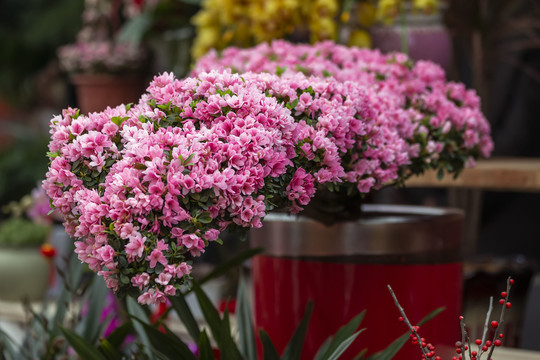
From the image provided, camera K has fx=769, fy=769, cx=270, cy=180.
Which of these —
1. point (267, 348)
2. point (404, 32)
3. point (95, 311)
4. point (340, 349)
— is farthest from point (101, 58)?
point (340, 349)

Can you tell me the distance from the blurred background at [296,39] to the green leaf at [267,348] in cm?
45

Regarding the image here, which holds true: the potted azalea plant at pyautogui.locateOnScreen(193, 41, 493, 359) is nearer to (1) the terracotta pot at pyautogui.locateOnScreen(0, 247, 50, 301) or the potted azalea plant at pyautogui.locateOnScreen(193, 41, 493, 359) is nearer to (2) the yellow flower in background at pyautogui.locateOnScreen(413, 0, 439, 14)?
(2) the yellow flower in background at pyautogui.locateOnScreen(413, 0, 439, 14)

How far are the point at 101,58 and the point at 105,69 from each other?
0.03 metres

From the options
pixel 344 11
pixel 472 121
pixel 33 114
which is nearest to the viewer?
pixel 472 121

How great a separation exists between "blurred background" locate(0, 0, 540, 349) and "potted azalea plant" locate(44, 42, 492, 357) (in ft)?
1.42

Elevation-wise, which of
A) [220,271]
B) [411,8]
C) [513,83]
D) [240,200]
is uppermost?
[411,8]

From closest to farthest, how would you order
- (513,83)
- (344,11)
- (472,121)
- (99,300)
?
(472,121), (99,300), (344,11), (513,83)

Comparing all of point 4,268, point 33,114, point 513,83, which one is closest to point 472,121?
point 513,83

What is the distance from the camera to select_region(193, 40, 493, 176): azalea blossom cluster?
0.78m

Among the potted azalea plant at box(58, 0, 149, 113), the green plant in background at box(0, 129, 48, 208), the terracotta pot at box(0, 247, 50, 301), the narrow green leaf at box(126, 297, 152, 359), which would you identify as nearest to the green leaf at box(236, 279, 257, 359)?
the narrow green leaf at box(126, 297, 152, 359)

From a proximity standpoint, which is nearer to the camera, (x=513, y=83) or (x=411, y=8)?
(x=411, y=8)

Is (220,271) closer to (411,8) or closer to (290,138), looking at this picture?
(290,138)

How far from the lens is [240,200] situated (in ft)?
1.82

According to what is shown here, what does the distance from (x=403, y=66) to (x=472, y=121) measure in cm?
11
